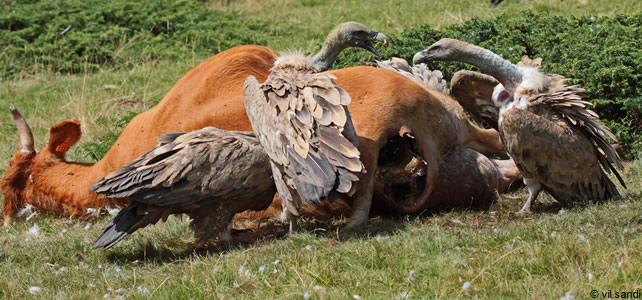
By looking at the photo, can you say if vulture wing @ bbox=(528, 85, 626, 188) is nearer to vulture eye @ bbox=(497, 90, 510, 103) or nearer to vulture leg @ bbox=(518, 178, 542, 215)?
vulture eye @ bbox=(497, 90, 510, 103)

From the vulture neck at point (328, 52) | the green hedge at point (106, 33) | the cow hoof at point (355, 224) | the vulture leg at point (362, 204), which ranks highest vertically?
the vulture neck at point (328, 52)

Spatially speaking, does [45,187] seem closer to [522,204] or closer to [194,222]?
[194,222]

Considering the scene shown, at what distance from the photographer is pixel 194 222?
5.72m

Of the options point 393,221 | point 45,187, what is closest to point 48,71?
point 45,187

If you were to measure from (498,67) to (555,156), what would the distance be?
88 centimetres

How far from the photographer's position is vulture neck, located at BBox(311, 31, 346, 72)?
286 inches

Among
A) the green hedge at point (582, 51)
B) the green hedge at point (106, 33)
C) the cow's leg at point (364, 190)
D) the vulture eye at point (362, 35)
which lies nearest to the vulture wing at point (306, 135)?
the cow's leg at point (364, 190)

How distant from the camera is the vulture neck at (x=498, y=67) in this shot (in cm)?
645

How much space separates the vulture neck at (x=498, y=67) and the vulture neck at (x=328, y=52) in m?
1.20

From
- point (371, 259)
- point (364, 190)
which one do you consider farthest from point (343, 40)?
point (371, 259)

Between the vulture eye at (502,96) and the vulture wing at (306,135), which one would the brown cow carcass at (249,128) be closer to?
the vulture eye at (502,96)

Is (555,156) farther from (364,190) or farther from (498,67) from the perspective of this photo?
(364,190)

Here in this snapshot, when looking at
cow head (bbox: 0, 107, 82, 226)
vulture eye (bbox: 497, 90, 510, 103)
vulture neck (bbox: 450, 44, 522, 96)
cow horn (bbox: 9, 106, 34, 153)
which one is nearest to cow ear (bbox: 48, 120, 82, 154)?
cow head (bbox: 0, 107, 82, 226)

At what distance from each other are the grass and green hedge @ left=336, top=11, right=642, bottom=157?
190cm
